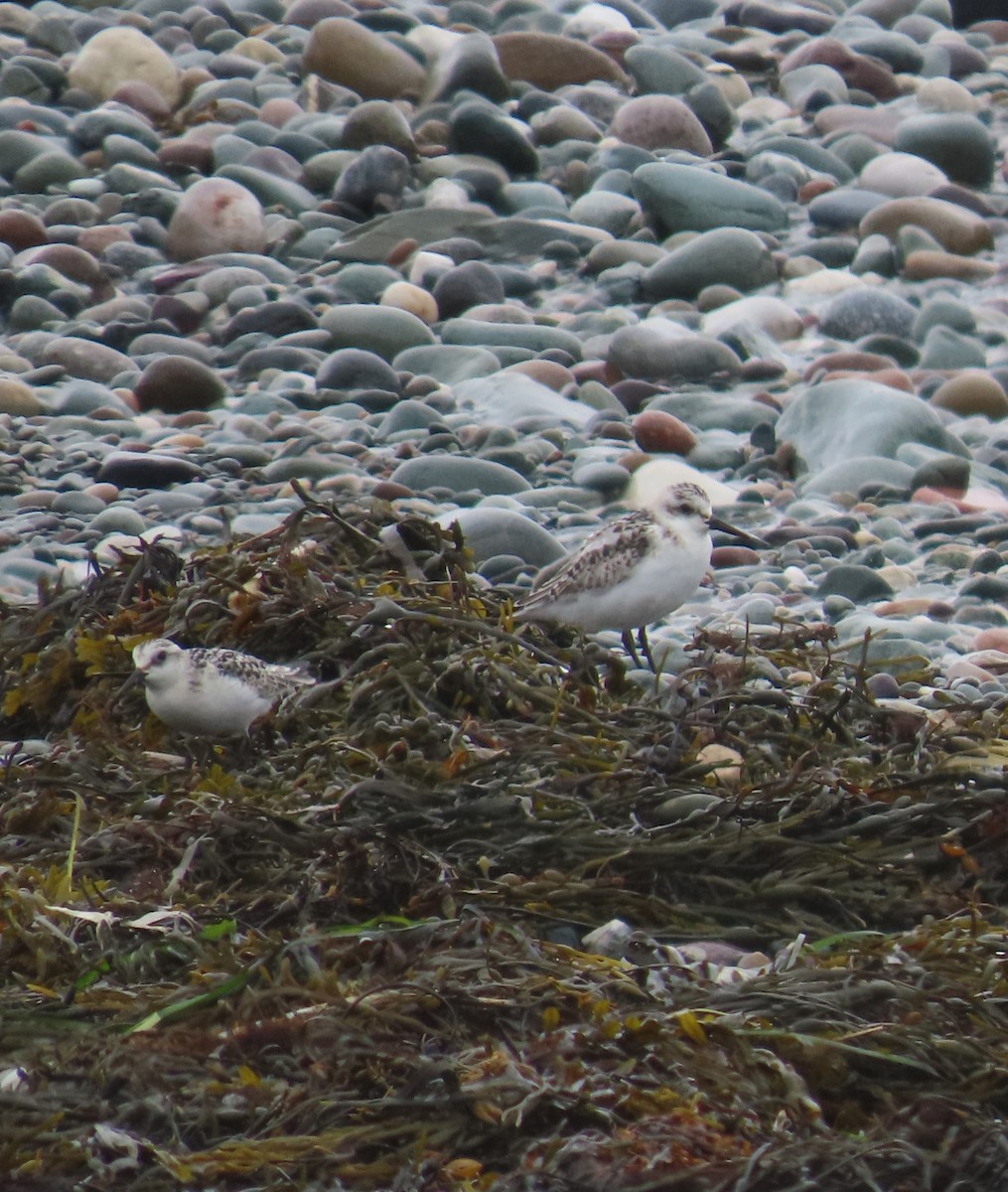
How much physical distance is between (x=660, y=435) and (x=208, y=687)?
12.2 ft

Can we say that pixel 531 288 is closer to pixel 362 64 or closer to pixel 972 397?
pixel 972 397

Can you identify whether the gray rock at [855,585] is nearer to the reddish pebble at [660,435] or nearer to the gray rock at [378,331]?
the reddish pebble at [660,435]

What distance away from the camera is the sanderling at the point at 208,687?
155 inches

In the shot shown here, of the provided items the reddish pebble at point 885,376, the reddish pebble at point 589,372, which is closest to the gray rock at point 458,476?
the reddish pebble at point 589,372

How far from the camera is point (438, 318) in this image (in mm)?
8547

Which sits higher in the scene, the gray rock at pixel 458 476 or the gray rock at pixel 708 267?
the gray rock at pixel 708 267

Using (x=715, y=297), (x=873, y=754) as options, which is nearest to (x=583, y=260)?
(x=715, y=297)

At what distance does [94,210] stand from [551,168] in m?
2.37

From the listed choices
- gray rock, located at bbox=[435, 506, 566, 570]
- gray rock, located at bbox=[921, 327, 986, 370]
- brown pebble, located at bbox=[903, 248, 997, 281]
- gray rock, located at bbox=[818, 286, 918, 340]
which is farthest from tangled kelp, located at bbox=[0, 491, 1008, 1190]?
brown pebble, located at bbox=[903, 248, 997, 281]

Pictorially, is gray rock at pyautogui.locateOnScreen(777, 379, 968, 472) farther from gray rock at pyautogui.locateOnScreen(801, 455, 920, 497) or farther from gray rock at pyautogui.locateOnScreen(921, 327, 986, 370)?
gray rock at pyautogui.locateOnScreen(921, 327, 986, 370)

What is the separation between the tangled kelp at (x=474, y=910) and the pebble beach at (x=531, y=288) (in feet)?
2.05

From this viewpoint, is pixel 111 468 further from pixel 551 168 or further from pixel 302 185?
pixel 551 168

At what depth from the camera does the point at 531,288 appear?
885 centimetres

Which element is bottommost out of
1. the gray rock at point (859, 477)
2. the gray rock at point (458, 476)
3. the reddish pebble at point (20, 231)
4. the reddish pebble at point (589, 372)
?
the reddish pebble at point (20, 231)
